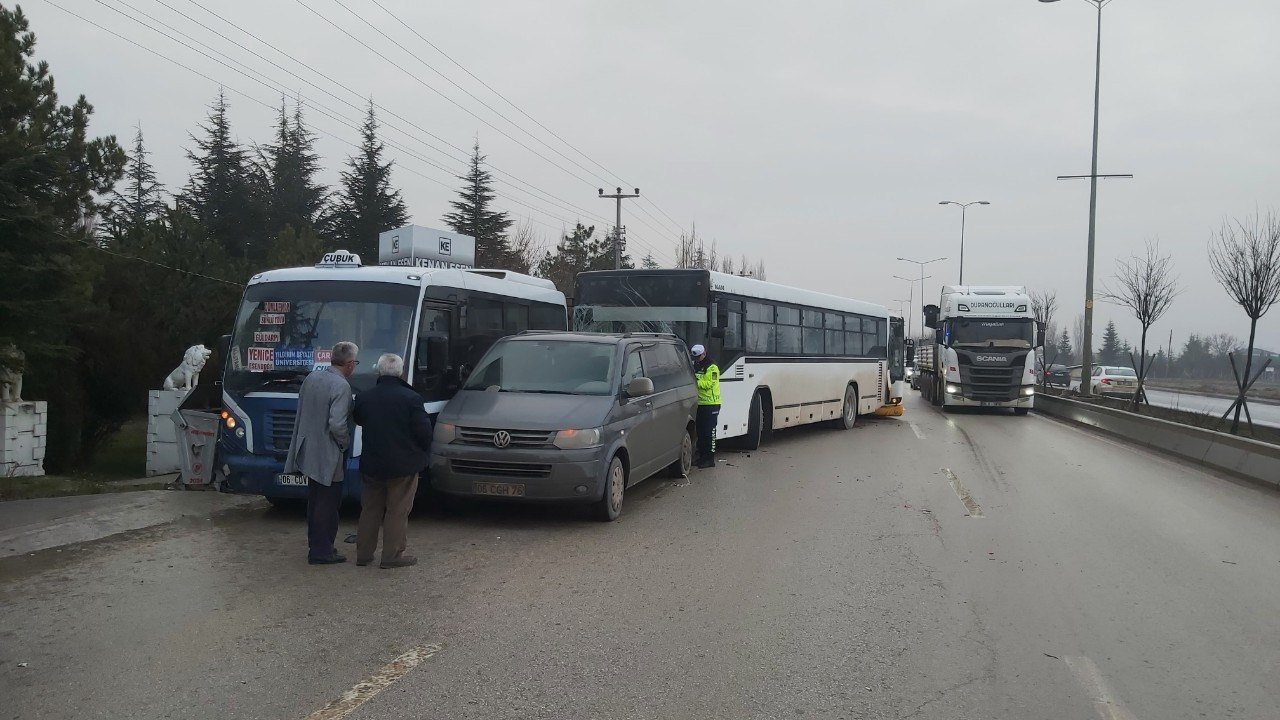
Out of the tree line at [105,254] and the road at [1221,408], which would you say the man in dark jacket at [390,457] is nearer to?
the tree line at [105,254]

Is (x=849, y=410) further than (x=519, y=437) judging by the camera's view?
Yes

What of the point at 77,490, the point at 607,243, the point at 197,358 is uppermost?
the point at 607,243

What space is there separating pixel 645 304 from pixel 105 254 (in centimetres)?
1479

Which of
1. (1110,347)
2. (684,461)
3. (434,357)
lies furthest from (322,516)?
(1110,347)

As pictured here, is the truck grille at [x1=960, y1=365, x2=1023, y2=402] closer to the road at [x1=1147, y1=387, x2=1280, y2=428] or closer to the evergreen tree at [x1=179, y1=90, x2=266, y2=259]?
the road at [x1=1147, y1=387, x2=1280, y2=428]

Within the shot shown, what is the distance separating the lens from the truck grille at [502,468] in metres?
8.82

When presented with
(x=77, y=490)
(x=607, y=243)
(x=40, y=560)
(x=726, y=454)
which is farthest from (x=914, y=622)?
(x=607, y=243)

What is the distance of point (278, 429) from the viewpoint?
30.0 ft

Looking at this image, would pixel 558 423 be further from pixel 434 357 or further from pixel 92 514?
pixel 92 514

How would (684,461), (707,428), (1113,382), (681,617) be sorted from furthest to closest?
(1113,382)
(707,428)
(684,461)
(681,617)

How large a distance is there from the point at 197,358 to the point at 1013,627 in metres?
16.4

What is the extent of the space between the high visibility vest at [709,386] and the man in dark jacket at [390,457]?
6351 millimetres

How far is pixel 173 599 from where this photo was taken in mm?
6383

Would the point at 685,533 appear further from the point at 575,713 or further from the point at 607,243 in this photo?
the point at 607,243
